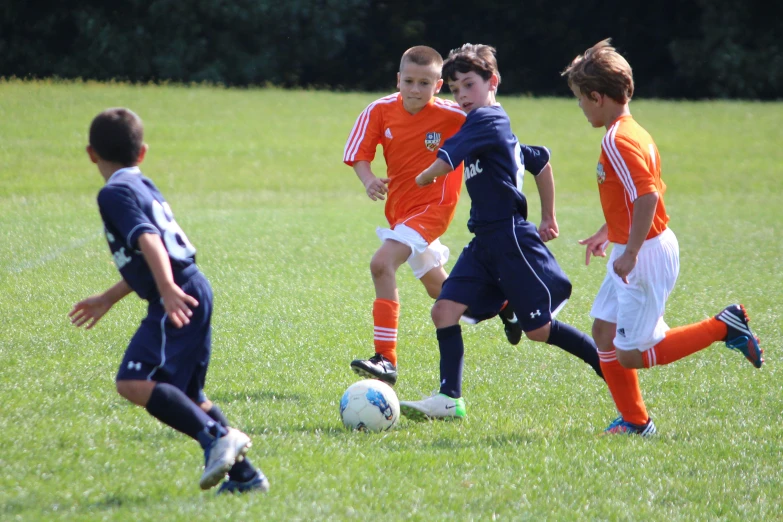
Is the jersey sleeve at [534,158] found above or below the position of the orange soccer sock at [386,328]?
above

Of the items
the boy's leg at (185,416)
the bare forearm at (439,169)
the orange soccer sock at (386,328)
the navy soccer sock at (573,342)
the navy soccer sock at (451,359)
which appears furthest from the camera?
the orange soccer sock at (386,328)

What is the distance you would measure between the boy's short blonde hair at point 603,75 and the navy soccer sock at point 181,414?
95.4 inches

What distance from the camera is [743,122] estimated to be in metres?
27.1

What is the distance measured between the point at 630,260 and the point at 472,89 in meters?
1.36

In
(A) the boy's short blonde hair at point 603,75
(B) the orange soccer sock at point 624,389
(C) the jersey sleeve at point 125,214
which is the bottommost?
(B) the orange soccer sock at point 624,389

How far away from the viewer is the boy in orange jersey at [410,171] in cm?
562

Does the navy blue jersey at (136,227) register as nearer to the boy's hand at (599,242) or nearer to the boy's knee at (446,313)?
the boy's knee at (446,313)

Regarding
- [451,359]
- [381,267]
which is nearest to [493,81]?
[381,267]

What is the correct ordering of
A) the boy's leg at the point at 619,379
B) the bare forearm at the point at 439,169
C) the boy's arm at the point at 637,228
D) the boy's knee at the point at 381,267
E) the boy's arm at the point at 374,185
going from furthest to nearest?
the boy's knee at the point at 381,267 → the boy's arm at the point at 374,185 → the bare forearm at the point at 439,169 → the boy's leg at the point at 619,379 → the boy's arm at the point at 637,228

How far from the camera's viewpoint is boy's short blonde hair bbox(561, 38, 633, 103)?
4461mm

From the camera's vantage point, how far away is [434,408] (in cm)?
480

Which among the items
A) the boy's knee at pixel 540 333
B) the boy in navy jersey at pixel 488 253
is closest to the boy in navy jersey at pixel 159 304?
the boy in navy jersey at pixel 488 253

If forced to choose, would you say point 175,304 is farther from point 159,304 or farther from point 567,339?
point 567,339

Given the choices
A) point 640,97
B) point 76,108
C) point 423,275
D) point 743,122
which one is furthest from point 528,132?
point 423,275
